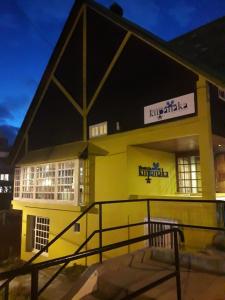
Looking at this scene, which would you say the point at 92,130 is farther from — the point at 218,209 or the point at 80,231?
the point at 218,209

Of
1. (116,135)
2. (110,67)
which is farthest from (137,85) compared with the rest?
(116,135)

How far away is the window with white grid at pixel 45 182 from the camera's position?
12.6 m

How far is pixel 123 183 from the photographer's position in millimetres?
10242

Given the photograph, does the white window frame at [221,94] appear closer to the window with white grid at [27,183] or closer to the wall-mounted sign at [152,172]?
the wall-mounted sign at [152,172]

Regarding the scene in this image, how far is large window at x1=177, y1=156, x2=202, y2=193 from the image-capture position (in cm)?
1228

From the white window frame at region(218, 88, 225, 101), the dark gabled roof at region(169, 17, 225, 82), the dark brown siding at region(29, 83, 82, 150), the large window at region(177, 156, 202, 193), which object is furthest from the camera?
the dark brown siding at region(29, 83, 82, 150)

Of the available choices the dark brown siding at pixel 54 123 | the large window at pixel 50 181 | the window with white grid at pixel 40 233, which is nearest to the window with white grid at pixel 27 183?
the large window at pixel 50 181

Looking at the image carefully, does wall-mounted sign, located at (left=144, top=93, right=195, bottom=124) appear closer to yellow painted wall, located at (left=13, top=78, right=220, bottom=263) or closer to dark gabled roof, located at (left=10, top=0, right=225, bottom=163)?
yellow painted wall, located at (left=13, top=78, right=220, bottom=263)

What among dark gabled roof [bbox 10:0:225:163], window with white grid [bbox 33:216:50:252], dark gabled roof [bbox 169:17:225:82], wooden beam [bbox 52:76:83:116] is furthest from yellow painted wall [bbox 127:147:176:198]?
window with white grid [bbox 33:216:50:252]

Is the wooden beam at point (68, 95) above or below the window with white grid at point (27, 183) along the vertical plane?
above

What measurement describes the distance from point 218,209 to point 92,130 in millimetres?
6378

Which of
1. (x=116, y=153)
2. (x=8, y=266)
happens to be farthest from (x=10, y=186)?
(x=116, y=153)

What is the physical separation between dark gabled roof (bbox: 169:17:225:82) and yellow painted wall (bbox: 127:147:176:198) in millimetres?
3971

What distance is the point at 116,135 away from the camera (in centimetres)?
1084
